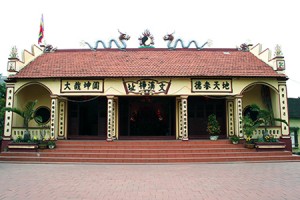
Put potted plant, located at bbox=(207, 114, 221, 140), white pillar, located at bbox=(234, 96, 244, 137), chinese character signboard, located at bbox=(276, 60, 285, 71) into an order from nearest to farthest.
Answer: white pillar, located at bbox=(234, 96, 244, 137) → chinese character signboard, located at bbox=(276, 60, 285, 71) → potted plant, located at bbox=(207, 114, 221, 140)

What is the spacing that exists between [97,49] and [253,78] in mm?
9271

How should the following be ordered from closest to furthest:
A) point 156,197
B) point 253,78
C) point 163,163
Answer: point 156,197
point 163,163
point 253,78

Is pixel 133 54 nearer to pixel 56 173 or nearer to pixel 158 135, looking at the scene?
pixel 158 135

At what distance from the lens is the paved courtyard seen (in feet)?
18.0

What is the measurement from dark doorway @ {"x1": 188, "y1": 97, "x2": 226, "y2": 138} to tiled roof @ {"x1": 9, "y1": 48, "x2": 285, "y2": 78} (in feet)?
6.87

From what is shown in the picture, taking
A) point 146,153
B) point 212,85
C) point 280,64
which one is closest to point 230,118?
point 212,85

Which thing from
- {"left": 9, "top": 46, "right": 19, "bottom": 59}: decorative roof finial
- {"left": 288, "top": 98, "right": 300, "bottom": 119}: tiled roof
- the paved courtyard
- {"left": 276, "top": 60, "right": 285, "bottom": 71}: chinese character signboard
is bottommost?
the paved courtyard

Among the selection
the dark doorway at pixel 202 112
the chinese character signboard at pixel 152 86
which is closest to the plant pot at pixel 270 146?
the dark doorway at pixel 202 112

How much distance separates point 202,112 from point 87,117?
6491 mm

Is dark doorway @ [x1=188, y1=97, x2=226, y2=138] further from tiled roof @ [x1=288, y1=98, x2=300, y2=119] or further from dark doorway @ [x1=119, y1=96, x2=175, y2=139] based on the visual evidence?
tiled roof @ [x1=288, y1=98, x2=300, y2=119]

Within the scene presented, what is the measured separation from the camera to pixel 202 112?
15094 mm

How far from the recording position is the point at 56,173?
27.3 ft

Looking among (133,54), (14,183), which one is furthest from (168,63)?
(14,183)

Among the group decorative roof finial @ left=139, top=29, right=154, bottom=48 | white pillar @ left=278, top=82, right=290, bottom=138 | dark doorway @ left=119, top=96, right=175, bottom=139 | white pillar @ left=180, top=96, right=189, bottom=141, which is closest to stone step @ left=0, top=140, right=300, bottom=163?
white pillar @ left=180, top=96, right=189, bottom=141
